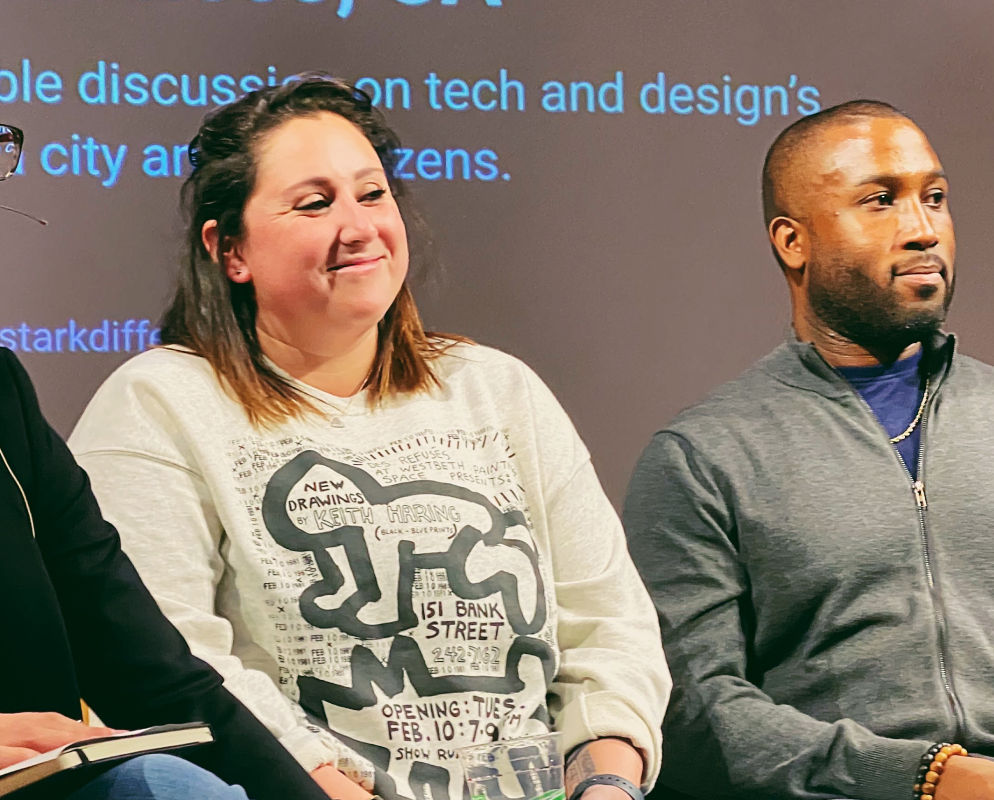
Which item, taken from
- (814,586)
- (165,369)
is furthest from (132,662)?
(814,586)

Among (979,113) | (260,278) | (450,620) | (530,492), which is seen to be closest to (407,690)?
(450,620)

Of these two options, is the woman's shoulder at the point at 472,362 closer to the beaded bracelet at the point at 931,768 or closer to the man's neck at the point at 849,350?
the man's neck at the point at 849,350

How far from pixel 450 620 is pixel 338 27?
3.75ft

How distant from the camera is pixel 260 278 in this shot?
211 centimetres

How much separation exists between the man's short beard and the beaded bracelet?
0.70m

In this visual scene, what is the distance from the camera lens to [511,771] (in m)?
1.63

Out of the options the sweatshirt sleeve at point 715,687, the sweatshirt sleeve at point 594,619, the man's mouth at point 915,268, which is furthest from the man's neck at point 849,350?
the sweatshirt sleeve at point 594,619

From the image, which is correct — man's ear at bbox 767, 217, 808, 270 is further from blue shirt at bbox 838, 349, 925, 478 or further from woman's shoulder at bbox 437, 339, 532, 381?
woman's shoulder at bbox 437, 339, 532, 381

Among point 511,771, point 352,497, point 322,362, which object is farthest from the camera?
point 322,362

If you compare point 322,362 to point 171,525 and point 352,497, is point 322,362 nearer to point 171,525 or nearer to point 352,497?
point 352,497

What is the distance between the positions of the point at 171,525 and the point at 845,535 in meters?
1.04

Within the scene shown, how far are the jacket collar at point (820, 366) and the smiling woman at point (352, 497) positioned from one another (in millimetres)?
443

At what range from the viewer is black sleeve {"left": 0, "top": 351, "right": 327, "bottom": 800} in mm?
1464

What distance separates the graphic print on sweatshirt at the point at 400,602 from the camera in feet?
6.10
